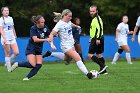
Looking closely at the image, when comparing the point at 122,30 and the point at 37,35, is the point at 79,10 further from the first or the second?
the point at 37,35

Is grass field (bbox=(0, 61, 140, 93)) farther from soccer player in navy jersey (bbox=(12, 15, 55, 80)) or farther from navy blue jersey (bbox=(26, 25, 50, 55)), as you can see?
navy blue jersey (bbox=(26, 25, 50, 55))

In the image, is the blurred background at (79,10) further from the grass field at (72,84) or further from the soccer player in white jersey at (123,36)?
the grass field at (72,84)

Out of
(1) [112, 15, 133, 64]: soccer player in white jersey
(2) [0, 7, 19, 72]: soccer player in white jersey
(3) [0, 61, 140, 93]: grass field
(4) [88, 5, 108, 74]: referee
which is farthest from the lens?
(1) [112, 15, 133, 64]: soccer player in white jersey

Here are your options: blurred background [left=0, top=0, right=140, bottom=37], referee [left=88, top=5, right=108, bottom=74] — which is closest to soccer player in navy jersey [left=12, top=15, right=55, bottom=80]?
referee [left=88, top=5, right=108, bottom=74]

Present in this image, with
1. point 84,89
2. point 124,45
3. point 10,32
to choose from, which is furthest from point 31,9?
point 84,89

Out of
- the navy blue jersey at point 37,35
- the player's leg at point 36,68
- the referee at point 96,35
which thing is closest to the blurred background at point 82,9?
the referee at point 96,35

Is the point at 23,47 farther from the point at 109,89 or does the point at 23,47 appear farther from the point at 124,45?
the point at 109,89

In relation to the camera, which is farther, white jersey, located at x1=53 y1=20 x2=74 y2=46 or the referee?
the referee

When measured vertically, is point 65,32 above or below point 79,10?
above

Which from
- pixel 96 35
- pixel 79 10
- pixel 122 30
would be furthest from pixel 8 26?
pixel 79 10

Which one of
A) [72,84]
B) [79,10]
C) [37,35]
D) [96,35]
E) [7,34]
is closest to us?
[72,84]

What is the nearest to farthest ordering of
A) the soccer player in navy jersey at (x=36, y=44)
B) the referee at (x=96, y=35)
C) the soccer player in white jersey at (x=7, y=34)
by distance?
the soccer player in navy jersey at (x=36, y=44)
the referee at (x=96, y=35)
the soccer player in white jersey at (x=7, y=34)

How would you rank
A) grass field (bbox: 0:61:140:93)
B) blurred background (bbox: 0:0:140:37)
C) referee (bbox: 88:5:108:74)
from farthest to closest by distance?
blurred background (bbox: 0:0:140:37) < referee (bbox: 88:5:108:74) < grass field (bbox: 0:61:140:93)

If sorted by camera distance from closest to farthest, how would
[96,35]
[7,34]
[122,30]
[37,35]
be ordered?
[37,35]
[96,35]
[7,34]
[122,30]
